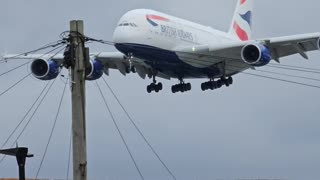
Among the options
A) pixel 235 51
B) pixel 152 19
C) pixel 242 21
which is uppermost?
pixel 242 21

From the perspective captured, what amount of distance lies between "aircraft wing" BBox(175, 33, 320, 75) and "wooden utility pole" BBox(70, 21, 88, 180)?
112ft

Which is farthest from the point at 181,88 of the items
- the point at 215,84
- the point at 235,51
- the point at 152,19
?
the point at 152,19

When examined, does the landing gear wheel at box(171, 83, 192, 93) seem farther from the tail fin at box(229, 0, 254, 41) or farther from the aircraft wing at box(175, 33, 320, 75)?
the tail fin at box(229, 0, 254, 41)

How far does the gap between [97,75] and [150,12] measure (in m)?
5.18

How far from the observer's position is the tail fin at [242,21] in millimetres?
75438

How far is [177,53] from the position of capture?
198ft

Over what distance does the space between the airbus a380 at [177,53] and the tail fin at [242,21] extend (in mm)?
9193

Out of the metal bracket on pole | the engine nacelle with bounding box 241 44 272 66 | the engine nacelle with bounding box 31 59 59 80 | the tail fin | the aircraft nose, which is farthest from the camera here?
the tail fin

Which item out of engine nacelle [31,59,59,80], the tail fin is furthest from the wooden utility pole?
the tail fin

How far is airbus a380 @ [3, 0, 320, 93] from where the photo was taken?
192ft

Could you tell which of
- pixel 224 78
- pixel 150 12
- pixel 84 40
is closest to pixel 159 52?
pixel 150 12

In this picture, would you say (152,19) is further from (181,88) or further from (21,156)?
(21,156)

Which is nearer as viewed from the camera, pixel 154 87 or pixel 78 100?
pixel 78 100

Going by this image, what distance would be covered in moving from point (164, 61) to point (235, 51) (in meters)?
5.53
